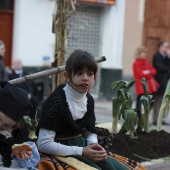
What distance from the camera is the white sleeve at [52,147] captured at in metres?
3.73

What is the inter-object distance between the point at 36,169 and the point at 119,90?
113 inches

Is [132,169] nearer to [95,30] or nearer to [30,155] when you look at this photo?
[30,155]

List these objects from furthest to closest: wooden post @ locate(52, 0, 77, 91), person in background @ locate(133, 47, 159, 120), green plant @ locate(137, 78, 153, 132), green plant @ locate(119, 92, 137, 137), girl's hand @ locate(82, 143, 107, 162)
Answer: person in background @ locate(133, 47, 159, 120) < wooden post @ locate(52, 0, 77, 91) < green plant @ locate(137, 78, 153, 132) < green plant @ locate(119, 92, 137, 137) < girl's hand @ locate(82, 143, 107, 162)

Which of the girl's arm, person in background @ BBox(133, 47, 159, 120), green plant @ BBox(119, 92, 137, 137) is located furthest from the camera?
person in background @ BBox(133, 47, 159, 120)

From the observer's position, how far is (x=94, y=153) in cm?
373

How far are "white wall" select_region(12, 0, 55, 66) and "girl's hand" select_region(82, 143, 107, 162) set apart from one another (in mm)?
10580

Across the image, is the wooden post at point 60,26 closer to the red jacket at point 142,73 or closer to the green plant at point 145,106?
the green plant at point 145,106

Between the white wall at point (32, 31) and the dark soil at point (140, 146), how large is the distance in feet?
26.2

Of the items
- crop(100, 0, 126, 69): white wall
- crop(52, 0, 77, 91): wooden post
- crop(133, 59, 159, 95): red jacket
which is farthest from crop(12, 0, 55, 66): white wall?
crop(52, 0, 77, 91): wooden post

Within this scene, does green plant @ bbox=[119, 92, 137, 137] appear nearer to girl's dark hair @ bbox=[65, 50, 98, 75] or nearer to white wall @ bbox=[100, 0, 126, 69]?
girl's dark hair @ bbox=[65, 50, 98, 75]

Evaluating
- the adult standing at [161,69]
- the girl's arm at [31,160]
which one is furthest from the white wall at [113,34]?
the girl's arm at [31,160]

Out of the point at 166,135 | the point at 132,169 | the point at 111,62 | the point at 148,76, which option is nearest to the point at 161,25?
the point at 111,62

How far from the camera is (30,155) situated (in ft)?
11.6

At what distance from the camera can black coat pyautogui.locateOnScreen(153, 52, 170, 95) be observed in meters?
11.0
